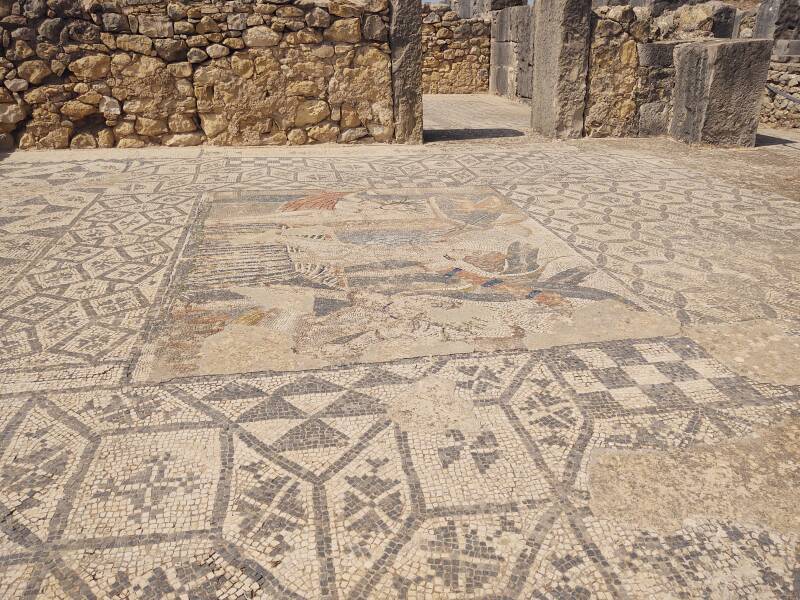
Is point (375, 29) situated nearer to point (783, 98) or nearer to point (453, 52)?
point (783, 98)

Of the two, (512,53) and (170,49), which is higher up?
(170,49)

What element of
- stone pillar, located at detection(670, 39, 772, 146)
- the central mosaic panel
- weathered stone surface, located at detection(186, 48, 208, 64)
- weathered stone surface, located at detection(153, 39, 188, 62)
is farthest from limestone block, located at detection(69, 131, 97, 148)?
stone pillar, located at detection(670, 39, 772, 146)

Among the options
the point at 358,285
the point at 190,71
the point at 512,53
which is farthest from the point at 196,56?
the point at 512,53

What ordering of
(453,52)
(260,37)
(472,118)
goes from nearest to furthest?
(260,37)
(472,118)
(453,52)

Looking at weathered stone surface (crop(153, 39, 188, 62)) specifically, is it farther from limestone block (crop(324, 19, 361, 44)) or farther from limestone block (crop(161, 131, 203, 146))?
limestone block (crop(324, 19, 361, 44))

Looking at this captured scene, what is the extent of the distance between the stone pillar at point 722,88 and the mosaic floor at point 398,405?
8.98ft

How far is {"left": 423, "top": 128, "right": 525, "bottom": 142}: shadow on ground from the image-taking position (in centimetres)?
685

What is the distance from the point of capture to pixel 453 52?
11.7 m

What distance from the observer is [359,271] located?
10.2ft

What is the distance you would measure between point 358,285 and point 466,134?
4688 mm

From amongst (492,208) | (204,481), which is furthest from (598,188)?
(204,481)

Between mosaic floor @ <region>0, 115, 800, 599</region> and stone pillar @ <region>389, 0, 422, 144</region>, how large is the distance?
273 centimetres

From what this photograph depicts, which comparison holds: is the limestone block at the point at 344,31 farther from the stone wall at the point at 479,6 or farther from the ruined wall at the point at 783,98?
the stone wall at the point at 479,6

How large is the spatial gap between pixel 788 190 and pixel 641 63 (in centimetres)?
258
